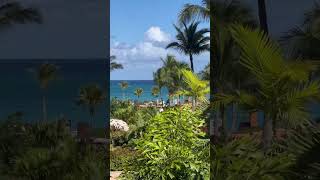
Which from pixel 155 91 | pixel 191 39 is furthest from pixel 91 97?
pixel 155 91

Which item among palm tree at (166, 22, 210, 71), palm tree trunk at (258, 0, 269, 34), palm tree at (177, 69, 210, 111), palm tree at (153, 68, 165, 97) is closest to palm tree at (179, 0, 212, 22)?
palm tree at (166, 22, 210, 71)

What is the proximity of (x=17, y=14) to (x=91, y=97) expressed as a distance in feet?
4.14

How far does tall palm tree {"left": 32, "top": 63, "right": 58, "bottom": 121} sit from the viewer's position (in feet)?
23.7

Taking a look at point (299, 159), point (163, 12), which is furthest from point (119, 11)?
point (299, 159)

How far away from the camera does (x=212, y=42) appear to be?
6934 mm

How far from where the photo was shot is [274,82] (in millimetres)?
5820

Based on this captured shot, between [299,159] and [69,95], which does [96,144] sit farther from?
[299,159]

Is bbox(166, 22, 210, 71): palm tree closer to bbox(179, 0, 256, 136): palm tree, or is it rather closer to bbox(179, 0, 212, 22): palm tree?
bbox(179, 0, 212, 22): palm tree

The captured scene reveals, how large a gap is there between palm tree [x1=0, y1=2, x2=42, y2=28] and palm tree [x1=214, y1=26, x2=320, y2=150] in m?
2.47

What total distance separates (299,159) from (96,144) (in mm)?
3173

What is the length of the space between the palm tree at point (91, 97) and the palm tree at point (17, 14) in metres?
0.96

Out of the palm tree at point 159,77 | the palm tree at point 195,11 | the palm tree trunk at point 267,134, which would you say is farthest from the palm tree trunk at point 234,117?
the palm tree at point 159,77

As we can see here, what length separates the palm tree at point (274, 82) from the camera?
226 inches

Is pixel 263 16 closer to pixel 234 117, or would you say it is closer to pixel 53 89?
pixel 234 117
